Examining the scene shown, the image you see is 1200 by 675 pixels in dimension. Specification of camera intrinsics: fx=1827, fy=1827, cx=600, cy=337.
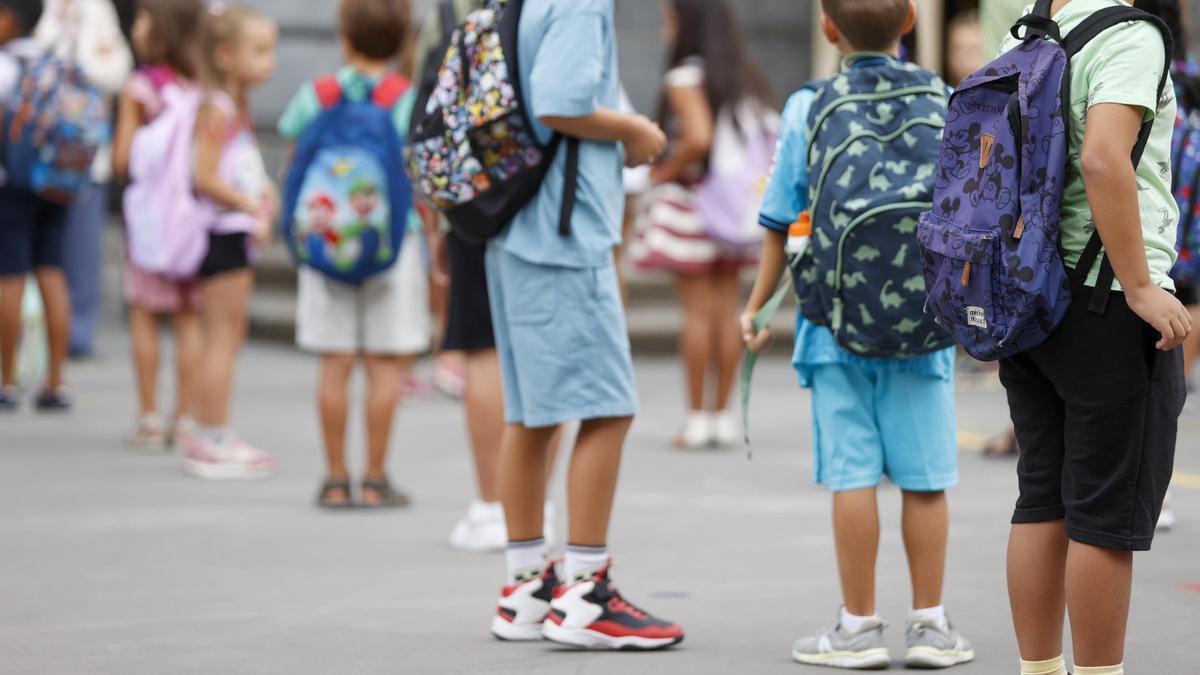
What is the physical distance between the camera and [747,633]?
193 inches

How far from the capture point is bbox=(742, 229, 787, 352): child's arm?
15.1 feet

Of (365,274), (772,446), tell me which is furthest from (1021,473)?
(772,446)

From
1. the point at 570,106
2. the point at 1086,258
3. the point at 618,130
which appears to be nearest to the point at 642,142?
the point at 618,130

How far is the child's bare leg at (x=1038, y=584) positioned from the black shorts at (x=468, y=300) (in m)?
2.52

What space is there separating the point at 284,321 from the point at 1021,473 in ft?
31.3

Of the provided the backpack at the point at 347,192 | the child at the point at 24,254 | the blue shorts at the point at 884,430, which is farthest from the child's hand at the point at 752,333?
the child at the point at 24,254

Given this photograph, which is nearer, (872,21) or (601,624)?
(872,21)

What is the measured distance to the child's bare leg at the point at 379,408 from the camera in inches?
277

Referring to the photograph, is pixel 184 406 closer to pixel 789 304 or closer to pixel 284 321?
pixel 284 321

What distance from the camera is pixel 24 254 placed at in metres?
9.45

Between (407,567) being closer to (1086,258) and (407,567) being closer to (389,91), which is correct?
(389,91)

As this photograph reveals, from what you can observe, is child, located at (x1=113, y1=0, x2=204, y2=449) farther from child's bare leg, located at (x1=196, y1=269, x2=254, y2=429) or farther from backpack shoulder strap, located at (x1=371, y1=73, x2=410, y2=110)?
backpack shoulder strap, located at (x1=371, y1=73, x2=410, y2=110)

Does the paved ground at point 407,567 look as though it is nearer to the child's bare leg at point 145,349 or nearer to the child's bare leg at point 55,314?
the child's bare leg at point 145,349

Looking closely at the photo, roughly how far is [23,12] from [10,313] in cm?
156
